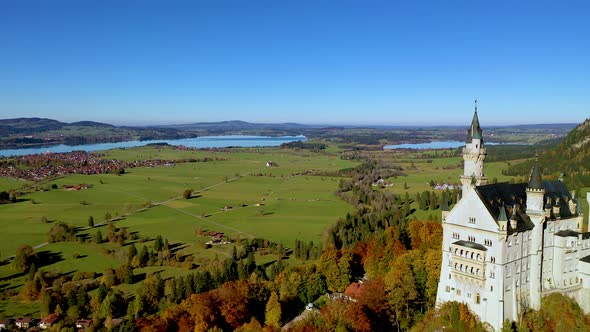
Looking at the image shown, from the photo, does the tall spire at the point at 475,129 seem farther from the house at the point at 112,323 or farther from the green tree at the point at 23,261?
the green tree at the point at 23,261

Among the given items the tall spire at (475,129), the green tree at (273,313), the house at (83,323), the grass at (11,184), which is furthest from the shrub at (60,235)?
the tall spire at (475,129)

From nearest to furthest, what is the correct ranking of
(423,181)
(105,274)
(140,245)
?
1. (105,274)
2. (140,245)
3. (423,181)

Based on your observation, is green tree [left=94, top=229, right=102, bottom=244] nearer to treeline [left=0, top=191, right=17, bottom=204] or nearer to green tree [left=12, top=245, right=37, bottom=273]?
green tree [left=12, top=245, right=37, bottom=273]

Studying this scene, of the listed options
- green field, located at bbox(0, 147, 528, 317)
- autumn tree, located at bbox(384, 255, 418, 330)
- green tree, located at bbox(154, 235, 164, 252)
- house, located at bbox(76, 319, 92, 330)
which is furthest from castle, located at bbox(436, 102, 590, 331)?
green tree, located at bbox(154, 235, 164, 252)

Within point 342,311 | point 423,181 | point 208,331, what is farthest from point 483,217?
point 423,181

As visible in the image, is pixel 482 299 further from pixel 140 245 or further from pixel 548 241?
pixel 140 245

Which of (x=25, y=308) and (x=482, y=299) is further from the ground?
(x=482, y=299)
